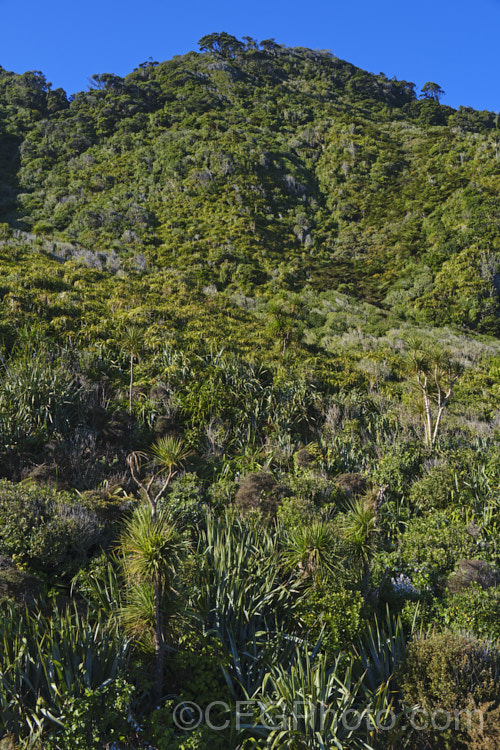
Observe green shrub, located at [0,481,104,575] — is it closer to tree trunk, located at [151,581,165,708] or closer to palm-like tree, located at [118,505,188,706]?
palm-like tree, located at [118,505,188,706]

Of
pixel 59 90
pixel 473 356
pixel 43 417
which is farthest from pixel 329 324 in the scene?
pixel 59 90

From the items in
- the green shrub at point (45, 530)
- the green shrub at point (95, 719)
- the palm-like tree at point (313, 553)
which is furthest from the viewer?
the green shrub at point (45, 530)

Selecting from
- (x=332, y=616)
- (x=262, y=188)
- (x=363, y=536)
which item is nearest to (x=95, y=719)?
(x=332, y=616)

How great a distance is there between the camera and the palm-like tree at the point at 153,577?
146 inches

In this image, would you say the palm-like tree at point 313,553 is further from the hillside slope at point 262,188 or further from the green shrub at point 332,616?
the hillside slope at point 262,188

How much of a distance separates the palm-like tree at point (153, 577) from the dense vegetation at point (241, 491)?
24mm

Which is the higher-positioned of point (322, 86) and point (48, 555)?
point (322, 86)

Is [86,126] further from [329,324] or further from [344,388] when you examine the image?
[344,388]

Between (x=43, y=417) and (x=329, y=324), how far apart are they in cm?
1818

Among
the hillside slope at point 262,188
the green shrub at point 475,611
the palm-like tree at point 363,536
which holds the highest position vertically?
the hillside slope at point 262,188

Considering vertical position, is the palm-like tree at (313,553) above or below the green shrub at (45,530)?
above

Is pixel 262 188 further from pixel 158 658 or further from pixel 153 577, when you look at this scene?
pixel 158 658

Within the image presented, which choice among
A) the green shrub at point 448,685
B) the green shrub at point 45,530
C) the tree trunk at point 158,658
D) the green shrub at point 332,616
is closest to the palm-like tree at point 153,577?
the tree trunk at point 158,658

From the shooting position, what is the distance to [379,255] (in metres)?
38.9
